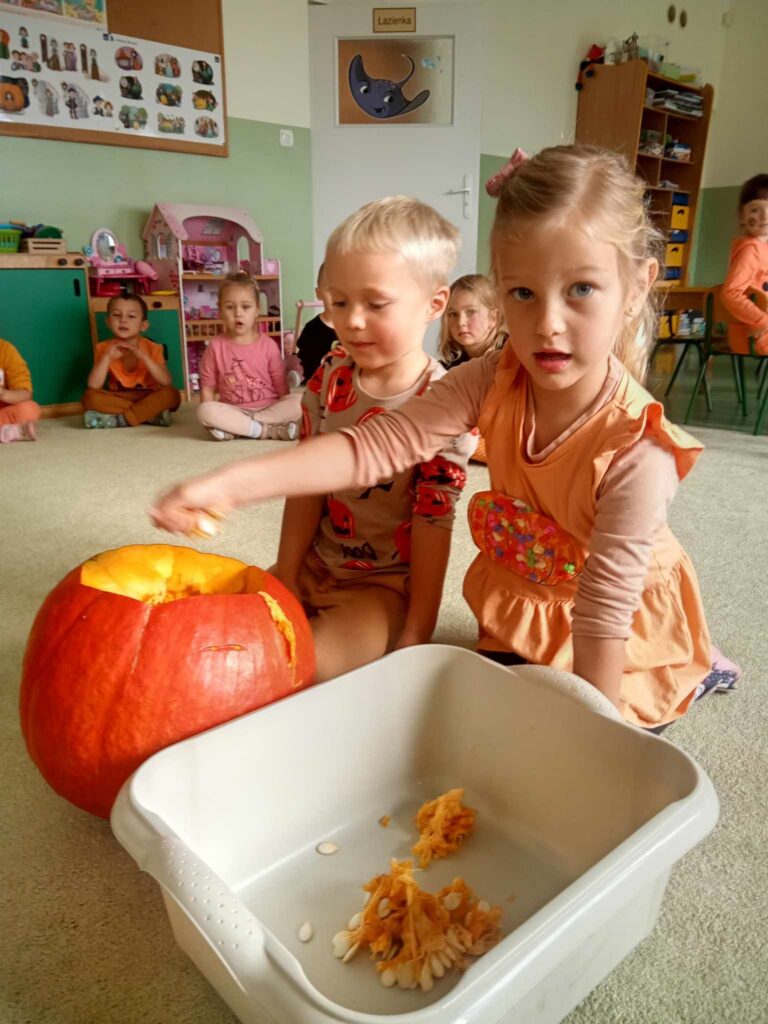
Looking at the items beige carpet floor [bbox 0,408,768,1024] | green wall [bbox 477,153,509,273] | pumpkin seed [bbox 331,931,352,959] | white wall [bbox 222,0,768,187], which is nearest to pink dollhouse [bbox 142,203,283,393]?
white wall [bbox 222,0,768,187]

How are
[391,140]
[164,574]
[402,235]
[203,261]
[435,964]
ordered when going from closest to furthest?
1. [435,964]
2. [164,574]
3. [402,235]
4. [203,261]
5. [391,140]

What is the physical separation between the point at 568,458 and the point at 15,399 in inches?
89.2

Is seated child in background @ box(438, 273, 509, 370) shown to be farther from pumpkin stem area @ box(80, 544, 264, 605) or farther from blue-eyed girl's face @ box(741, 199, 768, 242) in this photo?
pumpkin stem area @ box(80, 544, 264, 605)

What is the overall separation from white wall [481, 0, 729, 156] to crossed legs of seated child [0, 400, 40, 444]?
2.87 meters

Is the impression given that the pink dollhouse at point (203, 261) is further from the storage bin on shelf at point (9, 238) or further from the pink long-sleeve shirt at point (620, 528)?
the pink long-sleeve shirt at point (620, 528)

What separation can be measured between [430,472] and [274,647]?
343mm

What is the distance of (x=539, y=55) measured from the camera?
4121 mm

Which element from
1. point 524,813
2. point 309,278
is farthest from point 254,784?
point 309,278

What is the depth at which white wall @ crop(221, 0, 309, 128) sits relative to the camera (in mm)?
3283

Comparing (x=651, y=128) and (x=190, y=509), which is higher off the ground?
(x=651, y=128)

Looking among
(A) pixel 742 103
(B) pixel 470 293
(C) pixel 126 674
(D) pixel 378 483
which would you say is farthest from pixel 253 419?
(A) pixel 742 103

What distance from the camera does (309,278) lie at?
12.6ft

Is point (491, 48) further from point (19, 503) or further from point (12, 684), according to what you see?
point (12, 684)

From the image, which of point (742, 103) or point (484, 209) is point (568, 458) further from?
point (742, 103)
